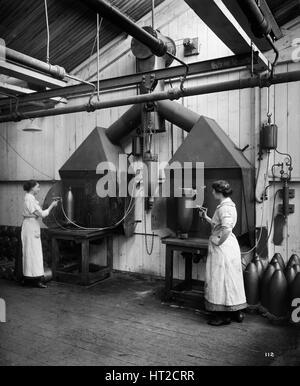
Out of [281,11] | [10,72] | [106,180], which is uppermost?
[281,11]

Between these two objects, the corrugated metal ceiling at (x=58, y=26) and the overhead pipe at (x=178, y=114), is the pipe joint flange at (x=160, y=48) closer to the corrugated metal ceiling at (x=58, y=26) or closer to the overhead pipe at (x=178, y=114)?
the overhead pipe at (x=178, y=114)

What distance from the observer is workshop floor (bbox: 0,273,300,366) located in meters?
3.13

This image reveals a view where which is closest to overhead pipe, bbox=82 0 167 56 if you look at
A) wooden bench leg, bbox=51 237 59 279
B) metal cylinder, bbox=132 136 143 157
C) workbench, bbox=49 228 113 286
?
metal cylinder, bbox=132 136 143 157

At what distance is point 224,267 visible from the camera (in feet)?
12.6

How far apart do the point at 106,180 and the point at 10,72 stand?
2058mm

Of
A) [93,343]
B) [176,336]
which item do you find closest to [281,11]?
[176,336]

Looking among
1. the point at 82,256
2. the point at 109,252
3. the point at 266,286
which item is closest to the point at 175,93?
the point at 266,286

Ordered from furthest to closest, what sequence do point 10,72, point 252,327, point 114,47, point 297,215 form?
point 114,47 → point 10,72 → point 297,215 → point 252,327

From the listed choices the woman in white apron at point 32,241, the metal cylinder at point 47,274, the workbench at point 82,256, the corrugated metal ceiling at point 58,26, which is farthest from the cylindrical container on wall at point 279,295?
the corrugated metal ceiling at point 58,26

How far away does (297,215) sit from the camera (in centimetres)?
458

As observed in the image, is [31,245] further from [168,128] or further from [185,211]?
[168,128]

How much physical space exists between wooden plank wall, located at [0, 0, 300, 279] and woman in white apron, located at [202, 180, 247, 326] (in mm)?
1060

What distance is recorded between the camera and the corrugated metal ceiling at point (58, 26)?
5152 mm
